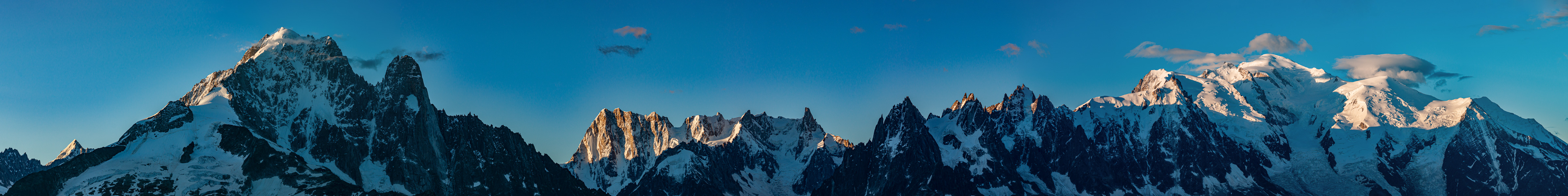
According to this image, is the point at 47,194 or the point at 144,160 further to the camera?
the point at 144,160

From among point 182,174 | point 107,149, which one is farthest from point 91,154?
point 182,174

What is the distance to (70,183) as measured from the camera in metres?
189

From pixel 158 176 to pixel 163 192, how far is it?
5536 millimetres

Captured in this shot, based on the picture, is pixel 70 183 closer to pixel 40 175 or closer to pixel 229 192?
pixel 40 175

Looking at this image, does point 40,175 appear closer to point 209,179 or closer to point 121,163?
point 121,163

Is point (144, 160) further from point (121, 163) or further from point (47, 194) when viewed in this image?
point (47, 194)

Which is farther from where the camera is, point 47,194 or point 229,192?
point 229,192

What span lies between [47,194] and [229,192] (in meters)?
27.5

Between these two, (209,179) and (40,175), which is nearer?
(40,175)

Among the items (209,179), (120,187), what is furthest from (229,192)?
(120,187)

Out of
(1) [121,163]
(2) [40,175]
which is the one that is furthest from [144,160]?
(2) [40,175]

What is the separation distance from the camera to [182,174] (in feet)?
649

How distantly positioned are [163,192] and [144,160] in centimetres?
1143

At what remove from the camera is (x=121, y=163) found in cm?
19562
